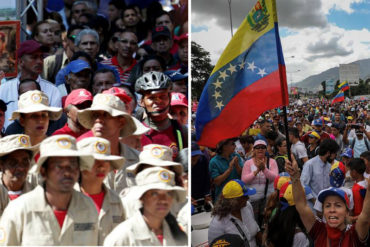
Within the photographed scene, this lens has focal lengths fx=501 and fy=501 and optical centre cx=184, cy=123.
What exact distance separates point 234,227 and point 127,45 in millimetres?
2975

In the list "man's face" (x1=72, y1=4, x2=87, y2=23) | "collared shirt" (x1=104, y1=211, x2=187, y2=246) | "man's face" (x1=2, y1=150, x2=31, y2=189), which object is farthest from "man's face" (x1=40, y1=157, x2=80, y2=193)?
"man's face" (x1=72, y1=4, x2=87, y2=23)

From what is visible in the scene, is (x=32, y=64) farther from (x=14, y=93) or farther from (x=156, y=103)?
(x=156, y=103)

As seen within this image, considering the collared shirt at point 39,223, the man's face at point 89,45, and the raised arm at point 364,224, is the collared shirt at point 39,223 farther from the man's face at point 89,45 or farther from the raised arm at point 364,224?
the man's face at point 89,45

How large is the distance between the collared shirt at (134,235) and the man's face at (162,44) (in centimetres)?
380

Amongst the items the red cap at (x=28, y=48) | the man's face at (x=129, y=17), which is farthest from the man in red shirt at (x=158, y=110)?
the man's face at (x=129, y=17)

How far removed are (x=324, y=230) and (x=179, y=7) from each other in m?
4.45

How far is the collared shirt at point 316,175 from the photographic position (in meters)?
6.78

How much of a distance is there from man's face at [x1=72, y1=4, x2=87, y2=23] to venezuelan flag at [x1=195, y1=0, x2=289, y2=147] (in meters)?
2.51

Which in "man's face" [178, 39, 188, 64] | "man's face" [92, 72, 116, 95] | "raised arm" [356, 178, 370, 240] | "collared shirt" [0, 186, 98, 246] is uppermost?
"man's face" [178, 39, 188, 64]

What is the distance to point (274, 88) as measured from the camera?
5070mm

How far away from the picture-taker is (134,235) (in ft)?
9.74

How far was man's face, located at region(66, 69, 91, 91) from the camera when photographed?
17.0 ft

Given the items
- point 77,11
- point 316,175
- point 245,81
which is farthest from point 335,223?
point 77,11

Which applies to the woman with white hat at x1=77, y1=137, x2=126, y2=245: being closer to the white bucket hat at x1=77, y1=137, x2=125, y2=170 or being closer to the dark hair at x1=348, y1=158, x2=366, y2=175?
the white bucket hat at x1=77, y1=137, x2=125, y2=170
